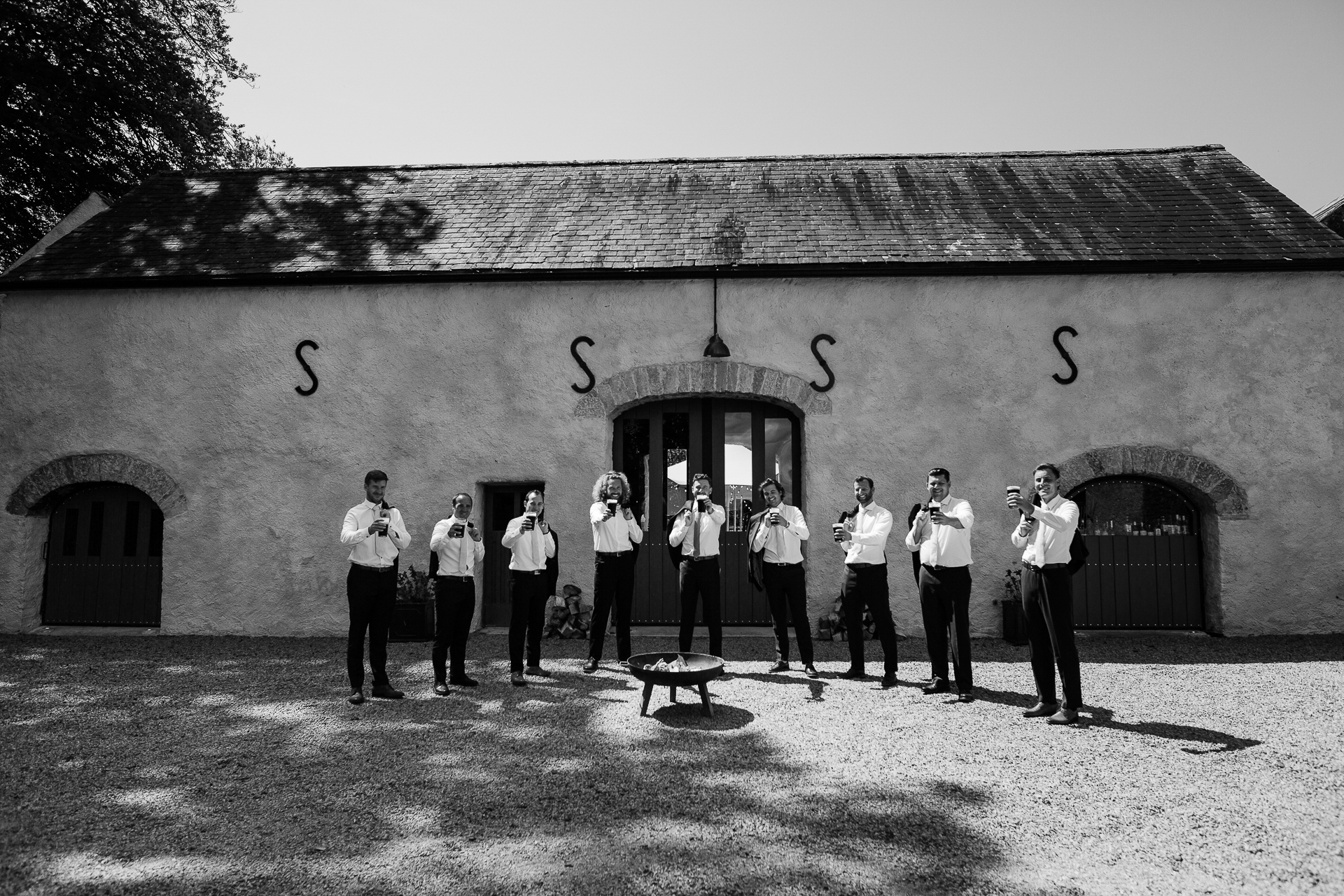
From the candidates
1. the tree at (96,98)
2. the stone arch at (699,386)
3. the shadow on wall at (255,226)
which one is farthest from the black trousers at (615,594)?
the tree at (96,98)

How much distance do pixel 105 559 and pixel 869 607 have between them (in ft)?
29.7

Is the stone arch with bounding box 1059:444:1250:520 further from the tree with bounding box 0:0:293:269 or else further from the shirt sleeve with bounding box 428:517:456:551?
the tree with bounding box 0:0:293:269

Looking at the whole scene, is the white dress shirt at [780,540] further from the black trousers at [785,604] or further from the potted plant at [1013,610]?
the potted plant at [1013,610]

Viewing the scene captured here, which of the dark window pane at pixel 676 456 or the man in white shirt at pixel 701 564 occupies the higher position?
the dark window pane at pixel 676 456

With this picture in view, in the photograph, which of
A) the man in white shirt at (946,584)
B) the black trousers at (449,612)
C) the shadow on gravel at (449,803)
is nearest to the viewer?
the shadow on gravel at (449,803)

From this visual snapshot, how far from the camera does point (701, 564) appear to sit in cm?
663

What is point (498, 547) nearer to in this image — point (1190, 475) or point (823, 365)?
point (823, 365)

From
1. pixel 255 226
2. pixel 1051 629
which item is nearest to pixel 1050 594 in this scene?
pixel 1051 629

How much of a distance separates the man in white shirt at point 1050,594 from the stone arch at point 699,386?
3.45 m

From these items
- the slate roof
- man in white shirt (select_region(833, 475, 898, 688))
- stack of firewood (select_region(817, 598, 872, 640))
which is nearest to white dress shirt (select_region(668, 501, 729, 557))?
man in white shirt (select_region(833, 475, 898, 688))

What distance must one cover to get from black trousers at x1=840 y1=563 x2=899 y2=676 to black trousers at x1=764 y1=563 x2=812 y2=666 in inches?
14.8

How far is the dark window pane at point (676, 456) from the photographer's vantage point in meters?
8.97

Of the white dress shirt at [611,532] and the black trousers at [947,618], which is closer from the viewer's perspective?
the black trousers at [947,618]

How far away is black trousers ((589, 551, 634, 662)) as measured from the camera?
→ 661 centimetres
